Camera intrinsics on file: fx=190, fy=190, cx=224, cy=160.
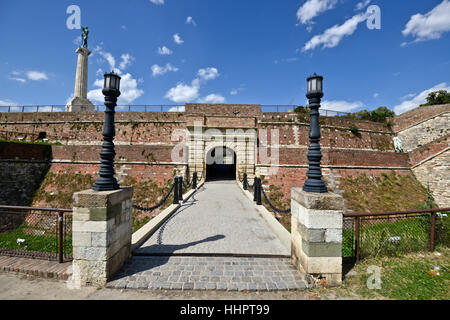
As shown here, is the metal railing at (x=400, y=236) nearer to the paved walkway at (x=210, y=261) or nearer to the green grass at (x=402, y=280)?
the green grass at (x=402, y=280)

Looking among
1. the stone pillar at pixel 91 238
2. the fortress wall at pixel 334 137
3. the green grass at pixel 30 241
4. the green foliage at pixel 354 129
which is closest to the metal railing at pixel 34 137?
the green grass at pixel 30 241

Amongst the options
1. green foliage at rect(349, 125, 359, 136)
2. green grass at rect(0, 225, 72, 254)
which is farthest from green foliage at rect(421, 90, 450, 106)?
green grass at rect(0, 225, 72, 254)

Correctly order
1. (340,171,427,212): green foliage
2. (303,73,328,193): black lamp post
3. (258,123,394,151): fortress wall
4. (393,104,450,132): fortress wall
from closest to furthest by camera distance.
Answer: (303,73,328,193): black lamp post, (340,171,427,212): green foliage, (258,123,394,151): fortress wall, (393,104,450,132): fortress wall

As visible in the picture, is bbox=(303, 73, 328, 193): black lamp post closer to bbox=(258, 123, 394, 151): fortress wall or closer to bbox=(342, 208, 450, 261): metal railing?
bbox=(342, 208, 450, 261): metal railing

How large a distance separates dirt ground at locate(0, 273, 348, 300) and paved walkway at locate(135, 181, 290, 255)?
3.74 ft

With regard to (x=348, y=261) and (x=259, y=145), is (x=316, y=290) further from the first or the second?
(x=259, y=145)

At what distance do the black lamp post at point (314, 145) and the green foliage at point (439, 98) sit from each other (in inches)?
1560

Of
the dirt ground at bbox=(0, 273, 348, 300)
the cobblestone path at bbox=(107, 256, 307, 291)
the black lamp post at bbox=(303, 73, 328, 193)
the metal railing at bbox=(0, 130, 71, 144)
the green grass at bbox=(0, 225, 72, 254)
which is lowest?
the green grass at bbox=(0, 225, 72, 254)

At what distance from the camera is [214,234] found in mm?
5105

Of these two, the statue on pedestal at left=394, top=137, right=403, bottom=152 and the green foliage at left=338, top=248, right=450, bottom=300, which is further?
the statue on pedestal at left=394, top=137, right=403, bottom=152

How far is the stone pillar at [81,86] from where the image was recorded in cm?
2158

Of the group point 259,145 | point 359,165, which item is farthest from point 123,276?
point 359,165

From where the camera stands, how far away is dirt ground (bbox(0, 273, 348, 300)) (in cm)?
272
